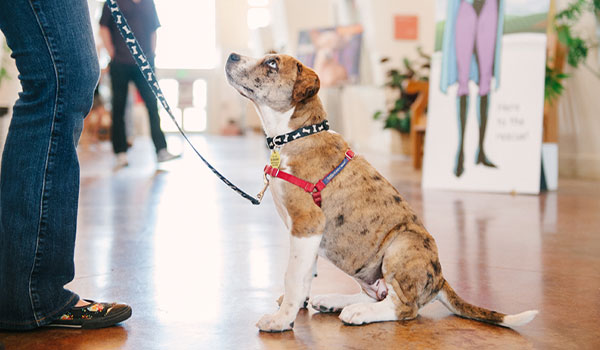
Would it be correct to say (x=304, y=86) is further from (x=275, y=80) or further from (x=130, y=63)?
(x=130, y=63)

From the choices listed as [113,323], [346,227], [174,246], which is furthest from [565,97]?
[113,323]

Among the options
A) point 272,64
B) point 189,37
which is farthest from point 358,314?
point 189,37

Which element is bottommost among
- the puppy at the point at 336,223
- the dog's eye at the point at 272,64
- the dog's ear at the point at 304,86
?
the puppy at the point at 336,223

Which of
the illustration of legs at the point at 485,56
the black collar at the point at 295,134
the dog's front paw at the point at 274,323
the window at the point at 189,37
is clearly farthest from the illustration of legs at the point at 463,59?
the window at the point at 189,37

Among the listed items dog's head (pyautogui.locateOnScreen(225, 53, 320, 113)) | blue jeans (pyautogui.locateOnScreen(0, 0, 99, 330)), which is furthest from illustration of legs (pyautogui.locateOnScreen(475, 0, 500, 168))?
blue jeans (pyautogui.locateOnScreen(0, 0, 99, 330))

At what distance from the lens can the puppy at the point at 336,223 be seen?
5.83 ft

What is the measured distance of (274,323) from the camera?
1.72 meters

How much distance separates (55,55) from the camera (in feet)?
5.09

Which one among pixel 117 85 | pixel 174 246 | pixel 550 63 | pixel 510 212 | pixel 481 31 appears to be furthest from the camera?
pixel 117 85

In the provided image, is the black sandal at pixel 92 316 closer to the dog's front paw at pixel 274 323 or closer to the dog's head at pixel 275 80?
the dog's front paw at pixel 274 323

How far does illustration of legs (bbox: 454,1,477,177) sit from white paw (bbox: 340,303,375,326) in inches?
151

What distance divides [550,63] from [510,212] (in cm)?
253

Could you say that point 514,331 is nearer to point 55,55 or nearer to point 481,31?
point 55,55

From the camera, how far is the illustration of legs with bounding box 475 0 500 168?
5402 millimetres
